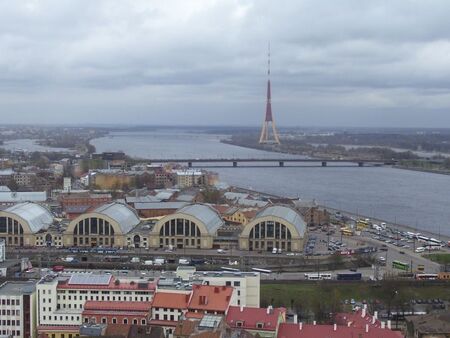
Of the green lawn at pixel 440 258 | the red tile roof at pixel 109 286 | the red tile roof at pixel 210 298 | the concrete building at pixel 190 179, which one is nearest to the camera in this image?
the red tile roof at pixel 210 298

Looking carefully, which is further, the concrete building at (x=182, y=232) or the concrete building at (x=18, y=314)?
the concrete building at (x=182, y=232)

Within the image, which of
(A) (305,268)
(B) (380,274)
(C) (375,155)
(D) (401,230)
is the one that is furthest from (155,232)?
(C) (375,155)

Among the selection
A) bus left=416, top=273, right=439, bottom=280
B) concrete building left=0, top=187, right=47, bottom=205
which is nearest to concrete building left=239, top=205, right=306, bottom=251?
bus left=416, top=273, right=439, bottom=280

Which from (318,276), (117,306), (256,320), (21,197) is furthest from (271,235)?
(21,197)

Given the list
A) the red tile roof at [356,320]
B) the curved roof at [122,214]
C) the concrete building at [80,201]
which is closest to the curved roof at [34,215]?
the concrete building at [80,201]

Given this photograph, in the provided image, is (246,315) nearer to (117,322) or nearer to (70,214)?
(117,322)

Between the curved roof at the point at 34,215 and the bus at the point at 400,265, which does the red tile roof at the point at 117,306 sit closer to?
the bus at the point at 400,265

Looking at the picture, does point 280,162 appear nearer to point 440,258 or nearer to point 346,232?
point 346,232
